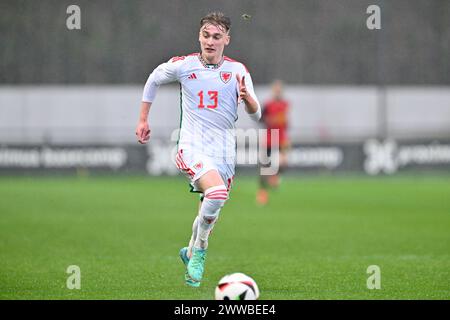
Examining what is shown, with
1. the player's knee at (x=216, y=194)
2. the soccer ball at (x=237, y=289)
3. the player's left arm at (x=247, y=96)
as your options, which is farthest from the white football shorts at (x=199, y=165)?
the soccer ball at (x=237, y=289)

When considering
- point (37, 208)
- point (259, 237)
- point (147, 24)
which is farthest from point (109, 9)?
point (259, 237)

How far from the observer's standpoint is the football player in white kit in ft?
28.4

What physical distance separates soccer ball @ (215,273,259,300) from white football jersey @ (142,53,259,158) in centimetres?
156

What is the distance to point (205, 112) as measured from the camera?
8.85m

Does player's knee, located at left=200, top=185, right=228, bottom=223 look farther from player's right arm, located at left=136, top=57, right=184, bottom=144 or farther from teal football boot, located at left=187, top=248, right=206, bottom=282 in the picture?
player's right arm, located at left=136, top=57, right=184, bottom=144

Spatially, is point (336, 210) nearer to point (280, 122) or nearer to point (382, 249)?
point (280, 122)

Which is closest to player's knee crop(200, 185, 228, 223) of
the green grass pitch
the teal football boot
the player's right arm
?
the teal football boot

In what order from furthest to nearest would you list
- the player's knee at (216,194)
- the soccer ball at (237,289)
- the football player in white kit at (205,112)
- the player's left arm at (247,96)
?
1. the football player in white kit at (205,112)
2. the player's knee at (216,194)
3. the player's left arm at (247,96)
4. the soccer ball at (237,289)

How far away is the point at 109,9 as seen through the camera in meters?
29.4

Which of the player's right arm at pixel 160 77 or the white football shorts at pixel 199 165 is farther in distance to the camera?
the player's right arm at pixel 160 77

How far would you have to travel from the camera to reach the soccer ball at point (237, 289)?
7.49m

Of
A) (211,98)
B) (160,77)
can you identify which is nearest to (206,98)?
(211,98)

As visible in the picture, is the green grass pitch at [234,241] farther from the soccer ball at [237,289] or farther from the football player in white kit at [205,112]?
the football player in white kit at [205,112]

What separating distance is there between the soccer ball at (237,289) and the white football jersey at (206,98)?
1.56 meters
